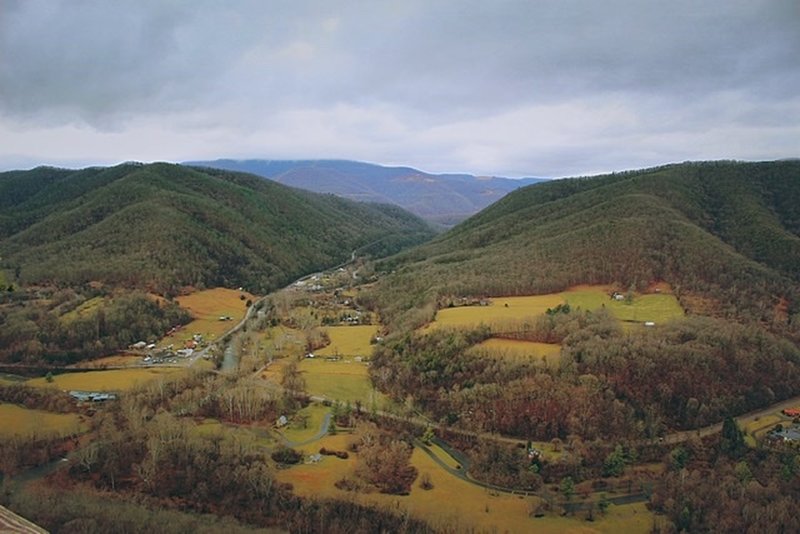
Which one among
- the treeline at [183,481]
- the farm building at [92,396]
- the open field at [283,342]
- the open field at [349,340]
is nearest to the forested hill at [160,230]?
the open field at [283,342]

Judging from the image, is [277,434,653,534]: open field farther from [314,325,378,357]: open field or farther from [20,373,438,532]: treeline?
[314,325,378,357]: open field

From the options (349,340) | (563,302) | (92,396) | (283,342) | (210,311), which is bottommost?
(92,396)

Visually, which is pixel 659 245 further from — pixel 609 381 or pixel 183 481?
pixel 183 481

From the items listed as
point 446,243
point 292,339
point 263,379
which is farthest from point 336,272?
point 263,379

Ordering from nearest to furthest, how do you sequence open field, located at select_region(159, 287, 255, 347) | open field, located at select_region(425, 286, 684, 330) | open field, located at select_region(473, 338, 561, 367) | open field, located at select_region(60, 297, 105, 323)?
open field, located at select_region(473, 338, 561, 367) → open field, located at select_region(425, 286, 684, 330) → open field, located at select_region(60, 297, 105, 323) → open field, located at select_region(159, 287, 255, 347)

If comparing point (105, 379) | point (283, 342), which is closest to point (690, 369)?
point (283, 342)

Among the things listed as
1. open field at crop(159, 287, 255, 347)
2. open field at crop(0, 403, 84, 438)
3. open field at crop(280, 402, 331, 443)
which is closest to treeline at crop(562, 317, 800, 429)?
open field at crop(280, 402, 331, 443)
